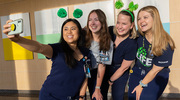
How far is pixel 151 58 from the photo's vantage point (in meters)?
1.60

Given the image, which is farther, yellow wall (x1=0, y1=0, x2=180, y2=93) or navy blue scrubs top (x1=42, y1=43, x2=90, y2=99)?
yellow wall (x1=0, y1=0, x2=180, y2=93)

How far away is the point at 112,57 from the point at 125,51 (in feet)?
0.65

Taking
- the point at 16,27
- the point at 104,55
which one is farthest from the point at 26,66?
the point at 16,27

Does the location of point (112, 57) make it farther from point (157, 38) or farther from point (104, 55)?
point (157, 38)

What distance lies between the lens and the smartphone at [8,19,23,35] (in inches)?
34.9

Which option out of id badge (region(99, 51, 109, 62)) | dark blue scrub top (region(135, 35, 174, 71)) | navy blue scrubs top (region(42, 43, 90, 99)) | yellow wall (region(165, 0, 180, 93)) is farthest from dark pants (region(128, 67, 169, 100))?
yellow wall (region(165, 0, 180, 93))

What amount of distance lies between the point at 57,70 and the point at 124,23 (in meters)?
1.00

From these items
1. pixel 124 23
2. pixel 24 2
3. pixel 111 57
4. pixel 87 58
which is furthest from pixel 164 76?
pixel 24 2

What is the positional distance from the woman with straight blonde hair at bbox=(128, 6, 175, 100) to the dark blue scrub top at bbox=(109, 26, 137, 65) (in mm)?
63

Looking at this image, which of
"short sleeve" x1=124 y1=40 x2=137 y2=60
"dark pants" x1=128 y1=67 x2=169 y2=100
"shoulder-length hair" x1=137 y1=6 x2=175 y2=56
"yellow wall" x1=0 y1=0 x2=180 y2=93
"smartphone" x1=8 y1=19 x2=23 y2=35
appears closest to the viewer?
"smartphone" x1=8 y1=19 x2=23 y2=35

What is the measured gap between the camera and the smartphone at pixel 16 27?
2.91 ft

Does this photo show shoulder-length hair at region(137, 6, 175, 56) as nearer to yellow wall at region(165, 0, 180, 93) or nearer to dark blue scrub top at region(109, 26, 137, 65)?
dark blue scrub top at region(109, 26, 137, 65)

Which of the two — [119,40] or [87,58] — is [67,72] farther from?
[119,40]

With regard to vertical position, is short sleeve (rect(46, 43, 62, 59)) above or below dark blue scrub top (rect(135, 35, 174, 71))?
above
